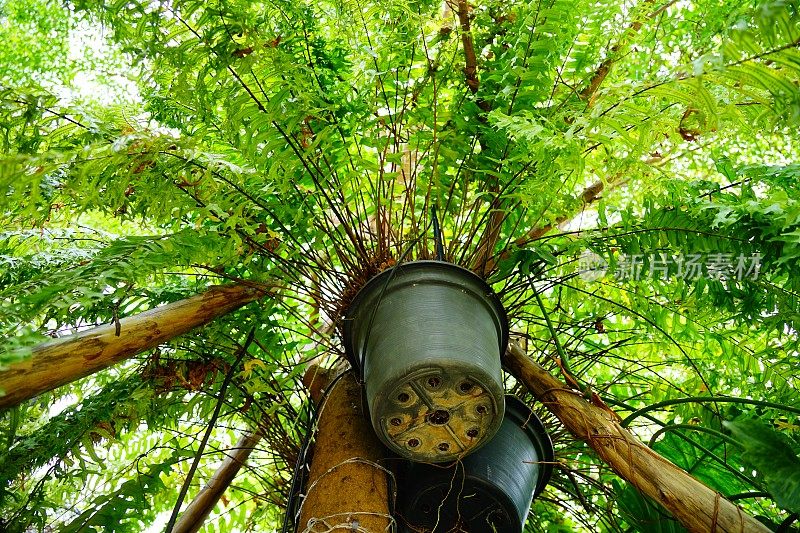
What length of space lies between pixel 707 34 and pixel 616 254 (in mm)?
659

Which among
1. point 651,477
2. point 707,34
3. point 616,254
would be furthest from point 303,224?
point 707,34

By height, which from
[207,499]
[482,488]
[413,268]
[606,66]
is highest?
[606,66]

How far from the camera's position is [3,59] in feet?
9.45

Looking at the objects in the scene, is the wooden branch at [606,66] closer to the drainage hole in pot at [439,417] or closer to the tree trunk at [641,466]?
the tree trunk at [641,466]

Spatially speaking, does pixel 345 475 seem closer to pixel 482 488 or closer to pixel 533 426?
pixel 482 488

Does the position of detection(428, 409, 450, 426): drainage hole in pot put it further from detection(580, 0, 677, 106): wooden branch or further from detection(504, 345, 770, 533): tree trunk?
detection(580, 0, 677, 106): wooden branch

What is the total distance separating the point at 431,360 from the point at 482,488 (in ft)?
1.22

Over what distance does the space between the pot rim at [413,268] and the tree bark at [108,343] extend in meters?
0.30

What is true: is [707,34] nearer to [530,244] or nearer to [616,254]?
[616,254]

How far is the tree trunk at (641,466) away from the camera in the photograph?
1.13m

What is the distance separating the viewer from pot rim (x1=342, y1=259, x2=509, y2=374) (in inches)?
51.9

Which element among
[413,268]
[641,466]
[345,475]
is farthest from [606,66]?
[345,475]

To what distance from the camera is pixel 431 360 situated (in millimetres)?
1142

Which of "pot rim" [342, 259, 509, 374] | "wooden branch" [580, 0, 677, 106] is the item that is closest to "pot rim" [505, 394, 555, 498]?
"pot rim" [342, 259, 509, 374]
